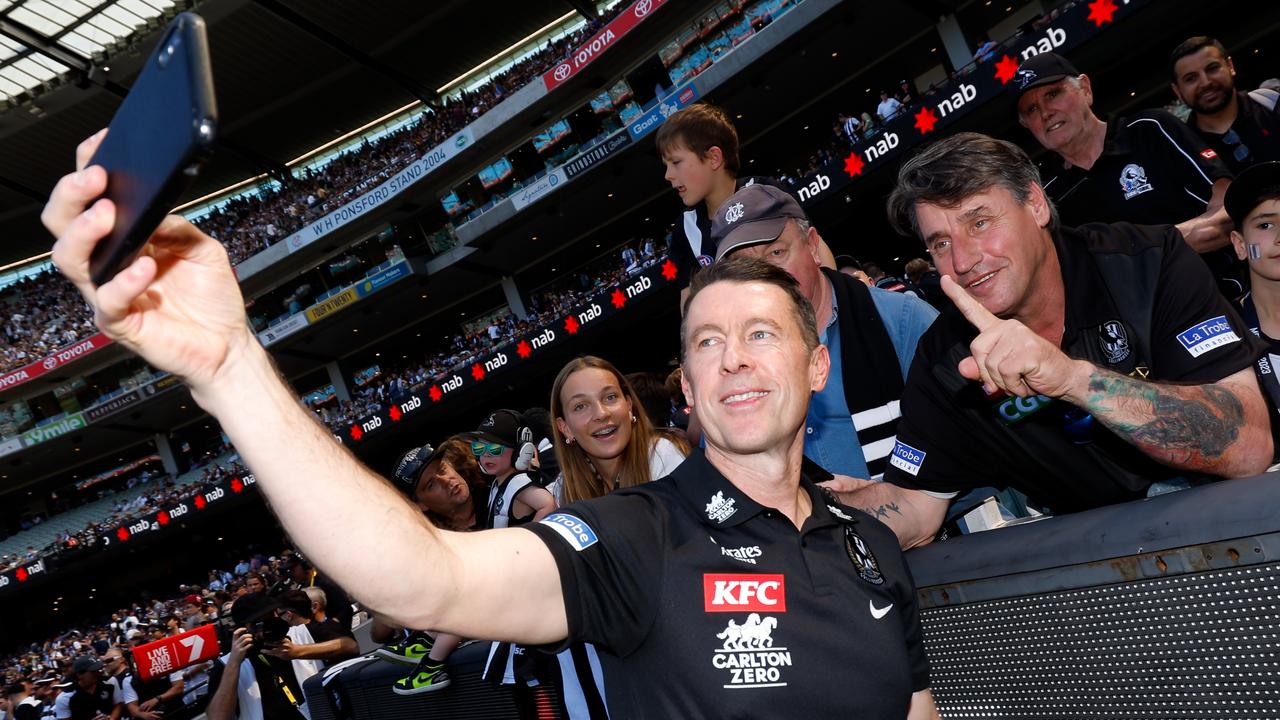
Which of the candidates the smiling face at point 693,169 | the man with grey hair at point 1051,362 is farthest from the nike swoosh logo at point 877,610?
the smiling face at point 693,169

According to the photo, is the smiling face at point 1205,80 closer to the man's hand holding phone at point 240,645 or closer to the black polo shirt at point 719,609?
the black polo shirt at point 719,609

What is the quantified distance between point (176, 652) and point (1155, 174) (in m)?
7.28

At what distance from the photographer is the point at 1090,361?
1.99 m

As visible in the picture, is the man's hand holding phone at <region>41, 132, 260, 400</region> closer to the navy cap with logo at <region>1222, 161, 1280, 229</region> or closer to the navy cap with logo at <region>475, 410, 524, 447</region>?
the navy cap with logo at <region>1222, 161, 1280, 229</region>

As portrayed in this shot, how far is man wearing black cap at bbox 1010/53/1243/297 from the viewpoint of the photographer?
3.71m

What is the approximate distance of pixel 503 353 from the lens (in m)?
24.0

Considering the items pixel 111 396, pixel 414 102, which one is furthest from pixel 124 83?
pixel 111 396

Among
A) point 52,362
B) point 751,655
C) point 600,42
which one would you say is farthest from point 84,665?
point 52,362

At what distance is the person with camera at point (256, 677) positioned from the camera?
5340mm

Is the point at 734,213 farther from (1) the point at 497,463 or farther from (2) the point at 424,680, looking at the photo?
(2) the point at 424,680

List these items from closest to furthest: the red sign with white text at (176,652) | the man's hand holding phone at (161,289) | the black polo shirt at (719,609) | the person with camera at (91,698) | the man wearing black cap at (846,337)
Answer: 1. the man's hand holding phone at (161,289)
2. the black polo shirt at (719,609)
3. the man wearing black cap at (846,337)
4. the red sign with white text at (176,652)
5. the person with camera at (91,698)

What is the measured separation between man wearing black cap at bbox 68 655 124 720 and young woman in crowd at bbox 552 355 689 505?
8.21 metres

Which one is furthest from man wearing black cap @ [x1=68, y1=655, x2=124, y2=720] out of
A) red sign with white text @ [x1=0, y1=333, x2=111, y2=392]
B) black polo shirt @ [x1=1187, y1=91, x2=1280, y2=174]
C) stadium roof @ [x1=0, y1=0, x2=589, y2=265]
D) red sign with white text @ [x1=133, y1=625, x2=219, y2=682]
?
red sign with white text @ [x1=0, y1=333, x2=111, y2=392]

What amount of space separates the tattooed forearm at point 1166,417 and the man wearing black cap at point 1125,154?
1.97m
